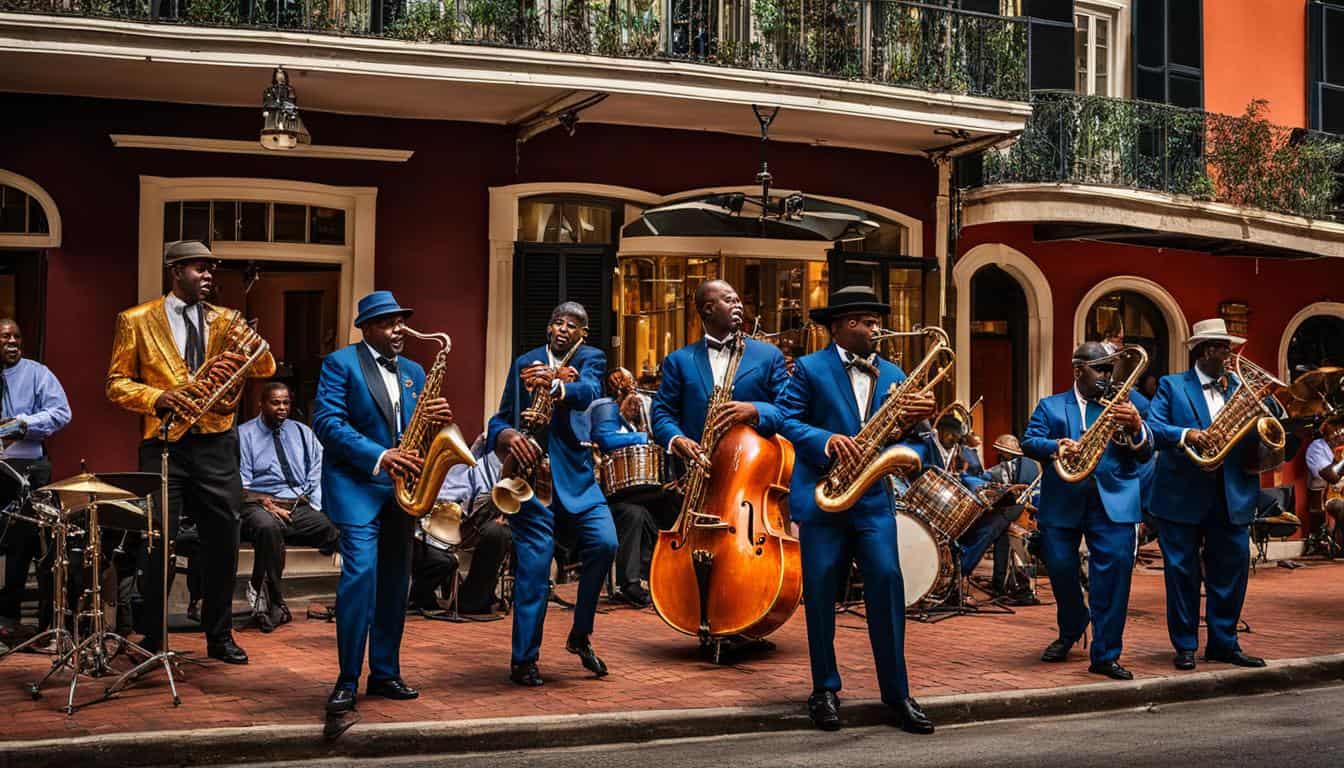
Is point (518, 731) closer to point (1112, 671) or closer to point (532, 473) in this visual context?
point (532, 473)

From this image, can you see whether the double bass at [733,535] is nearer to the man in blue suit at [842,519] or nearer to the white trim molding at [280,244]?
the man in blue suit at [842,519]

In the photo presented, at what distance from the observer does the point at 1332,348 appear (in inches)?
852

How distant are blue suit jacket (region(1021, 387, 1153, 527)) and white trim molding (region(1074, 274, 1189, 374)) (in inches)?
357

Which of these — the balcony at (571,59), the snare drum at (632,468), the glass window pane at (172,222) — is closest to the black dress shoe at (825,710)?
the snare drum at (632,468)

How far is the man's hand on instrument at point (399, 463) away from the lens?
306 inches

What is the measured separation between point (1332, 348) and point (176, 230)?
15.1 m

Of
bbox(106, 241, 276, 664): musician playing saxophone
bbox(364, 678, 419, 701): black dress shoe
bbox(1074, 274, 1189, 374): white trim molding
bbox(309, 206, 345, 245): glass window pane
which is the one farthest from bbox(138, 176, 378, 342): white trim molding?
bbox(1074, 274, 1189, 374): white trim molding

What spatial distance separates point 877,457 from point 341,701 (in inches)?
109

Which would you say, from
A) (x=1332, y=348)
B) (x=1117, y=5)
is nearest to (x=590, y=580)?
(x=1117, y=5)

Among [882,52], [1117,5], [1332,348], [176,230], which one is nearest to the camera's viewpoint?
[176,230]

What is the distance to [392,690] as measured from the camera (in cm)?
827

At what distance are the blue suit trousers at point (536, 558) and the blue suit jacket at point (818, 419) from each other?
1.21 metres

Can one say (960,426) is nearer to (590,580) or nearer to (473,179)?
(473,179)

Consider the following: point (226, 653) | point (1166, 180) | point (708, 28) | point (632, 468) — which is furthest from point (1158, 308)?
point (226, 653)
